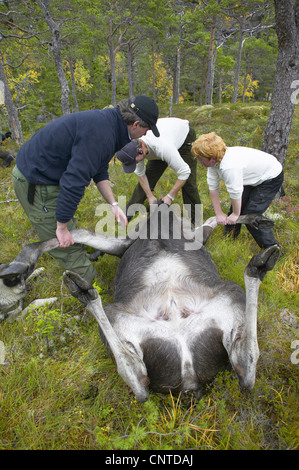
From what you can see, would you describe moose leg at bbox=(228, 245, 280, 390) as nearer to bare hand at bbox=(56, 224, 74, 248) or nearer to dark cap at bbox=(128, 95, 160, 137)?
dark cap at bbox=(128, 95, 160, 137)

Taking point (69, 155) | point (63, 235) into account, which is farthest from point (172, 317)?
point (69, 155)

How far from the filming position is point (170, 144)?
3865 mm

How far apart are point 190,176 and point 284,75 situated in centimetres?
257

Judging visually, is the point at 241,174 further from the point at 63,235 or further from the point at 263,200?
the point at 63,235

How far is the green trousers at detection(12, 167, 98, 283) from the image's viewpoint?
300 cm

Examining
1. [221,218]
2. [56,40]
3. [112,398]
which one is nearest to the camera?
[112,398]

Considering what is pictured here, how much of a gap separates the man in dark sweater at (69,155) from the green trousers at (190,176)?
1987mm

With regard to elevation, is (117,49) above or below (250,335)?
above

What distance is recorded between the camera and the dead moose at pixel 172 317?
215 cm

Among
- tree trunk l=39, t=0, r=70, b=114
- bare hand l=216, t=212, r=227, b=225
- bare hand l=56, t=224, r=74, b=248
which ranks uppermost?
tree trunk l=39, t=0, r=70, b=114

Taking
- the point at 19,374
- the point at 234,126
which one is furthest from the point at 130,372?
the point at 234,126

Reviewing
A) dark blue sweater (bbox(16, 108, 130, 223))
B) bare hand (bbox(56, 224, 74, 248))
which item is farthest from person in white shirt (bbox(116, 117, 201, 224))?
bare hand (bbox(56, 224, 74, 248))

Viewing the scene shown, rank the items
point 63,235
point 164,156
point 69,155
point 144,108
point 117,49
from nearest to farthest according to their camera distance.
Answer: point 144,108 → point 69,155 → point 63,235 → point 164,156 → point 117,49
